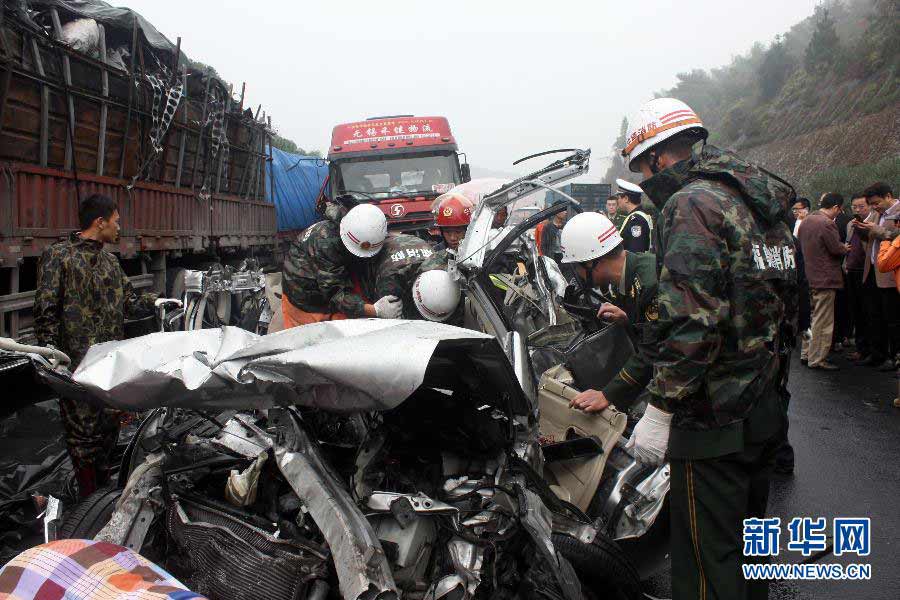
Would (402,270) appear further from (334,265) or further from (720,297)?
(720,297)

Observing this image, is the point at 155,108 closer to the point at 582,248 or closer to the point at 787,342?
the point at 582,248

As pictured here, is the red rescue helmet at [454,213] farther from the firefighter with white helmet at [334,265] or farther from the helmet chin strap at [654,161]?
the helmet chin strap at [654,161]

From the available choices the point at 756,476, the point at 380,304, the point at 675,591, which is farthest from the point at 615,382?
the point at 380,304

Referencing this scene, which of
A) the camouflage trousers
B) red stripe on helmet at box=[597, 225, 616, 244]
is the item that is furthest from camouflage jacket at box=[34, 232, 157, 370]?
red stripe on helmet at box=[597, 225, 616, 244]

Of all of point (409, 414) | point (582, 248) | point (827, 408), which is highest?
point (582, 248)

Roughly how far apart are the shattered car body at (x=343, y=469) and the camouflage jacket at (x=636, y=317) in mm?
685

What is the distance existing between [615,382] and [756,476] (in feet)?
2.29

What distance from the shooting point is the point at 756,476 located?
2.58 meters

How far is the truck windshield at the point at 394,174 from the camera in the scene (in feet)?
35.4

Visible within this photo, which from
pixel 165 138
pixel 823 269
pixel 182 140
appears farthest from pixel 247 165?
pixel 823 269

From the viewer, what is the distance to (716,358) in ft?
7.43

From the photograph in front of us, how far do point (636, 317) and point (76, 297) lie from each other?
3238 millimetres

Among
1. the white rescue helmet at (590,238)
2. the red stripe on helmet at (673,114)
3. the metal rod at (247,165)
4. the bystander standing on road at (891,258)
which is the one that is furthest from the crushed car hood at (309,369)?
the metal rod at (247,165)

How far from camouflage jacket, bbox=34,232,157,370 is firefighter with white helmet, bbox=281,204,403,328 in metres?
1.21
